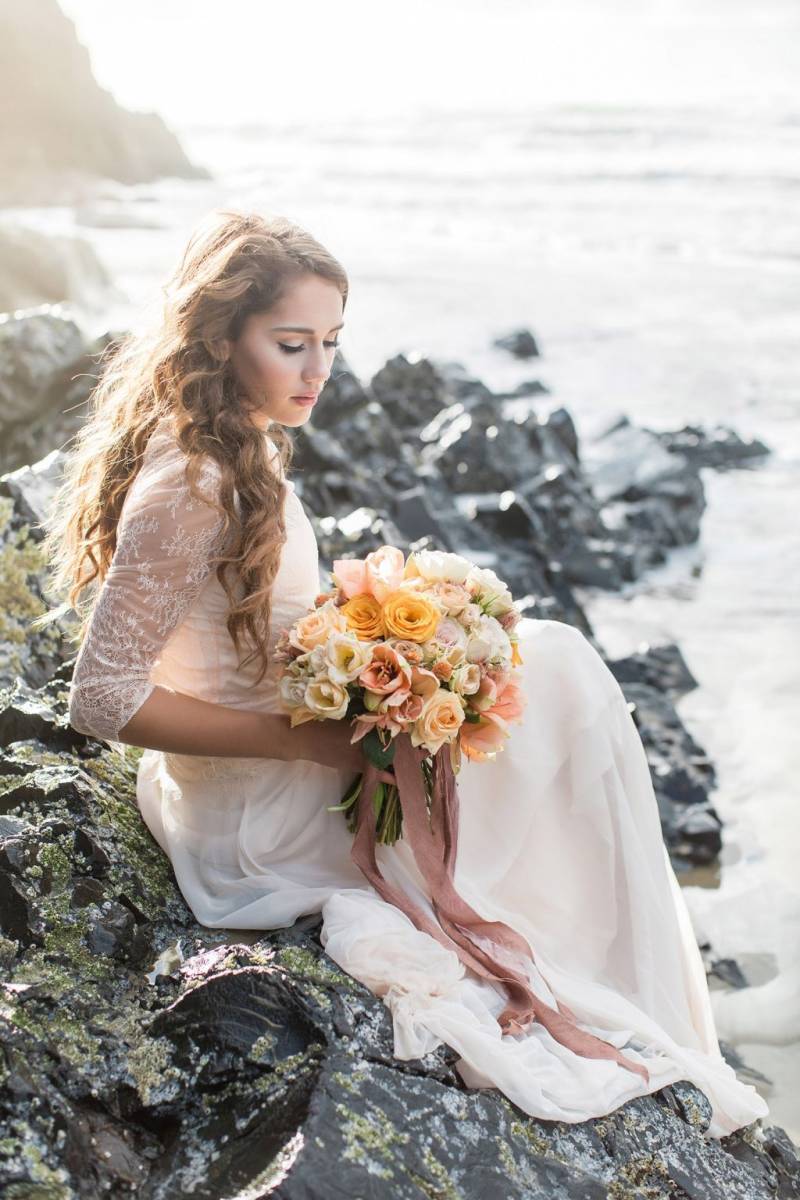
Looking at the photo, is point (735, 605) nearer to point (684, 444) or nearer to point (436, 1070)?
point (684, 444)

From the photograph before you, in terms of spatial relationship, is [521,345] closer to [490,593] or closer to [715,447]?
[715,447]

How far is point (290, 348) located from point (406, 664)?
35.4 inches

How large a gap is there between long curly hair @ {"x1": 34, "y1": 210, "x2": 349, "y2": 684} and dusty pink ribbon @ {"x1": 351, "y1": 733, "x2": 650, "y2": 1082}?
0.46 metres

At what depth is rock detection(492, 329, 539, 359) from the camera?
16.7 metres

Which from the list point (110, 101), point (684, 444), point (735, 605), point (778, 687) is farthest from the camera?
point (110, 101)

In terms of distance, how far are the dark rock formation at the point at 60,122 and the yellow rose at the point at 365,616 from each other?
151 ft

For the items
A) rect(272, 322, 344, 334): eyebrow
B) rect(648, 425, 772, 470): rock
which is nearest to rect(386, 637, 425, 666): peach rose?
rect(272, 322, 344, 334): eyebrow

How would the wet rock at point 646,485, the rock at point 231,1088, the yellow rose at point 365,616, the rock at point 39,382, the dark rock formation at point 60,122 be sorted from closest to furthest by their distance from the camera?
the rock at point 231,1088 < the yellow rose at point 365,616 < the rock at point 39,382 < the wet rock at point 646,485 < the dark rock formation at point 60,122

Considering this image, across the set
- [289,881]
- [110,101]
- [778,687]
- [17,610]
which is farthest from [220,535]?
[110,101]

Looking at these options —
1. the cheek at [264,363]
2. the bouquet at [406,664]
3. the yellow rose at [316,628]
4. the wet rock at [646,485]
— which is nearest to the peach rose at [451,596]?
the bouquet at [406,664]

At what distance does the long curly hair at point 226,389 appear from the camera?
10.2ft

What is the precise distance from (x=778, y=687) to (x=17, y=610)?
4968 millimetres

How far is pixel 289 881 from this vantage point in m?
3.22

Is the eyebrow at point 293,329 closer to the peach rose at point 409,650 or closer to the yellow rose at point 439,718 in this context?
the peach rose at point 409,650
